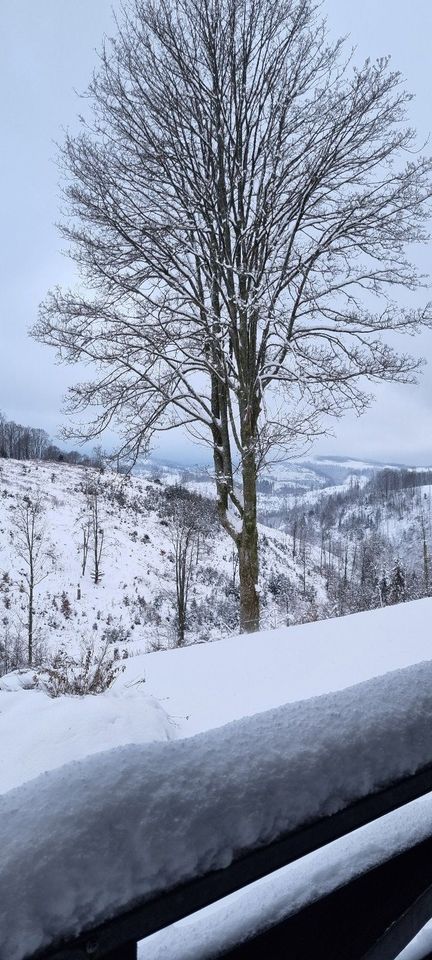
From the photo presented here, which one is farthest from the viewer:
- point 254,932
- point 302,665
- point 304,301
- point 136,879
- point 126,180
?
point 304,301

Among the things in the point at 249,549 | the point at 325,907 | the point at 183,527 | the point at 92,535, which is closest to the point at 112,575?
the point at 92,535

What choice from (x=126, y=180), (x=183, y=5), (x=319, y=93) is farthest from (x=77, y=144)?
(x=319, y=93)

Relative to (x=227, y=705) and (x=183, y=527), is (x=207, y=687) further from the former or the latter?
(x=183, y=527)

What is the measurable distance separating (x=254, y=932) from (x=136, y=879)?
271mm

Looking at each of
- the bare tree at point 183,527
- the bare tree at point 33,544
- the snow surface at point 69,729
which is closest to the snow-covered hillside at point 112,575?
the bare tree at point 33,544

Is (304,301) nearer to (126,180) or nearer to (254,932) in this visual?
(126,180)

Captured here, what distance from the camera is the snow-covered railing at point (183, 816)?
1.33ft

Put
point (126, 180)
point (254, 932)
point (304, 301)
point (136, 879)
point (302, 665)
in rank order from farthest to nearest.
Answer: point (304, 301)
point (126, 180)
point (302, 665)
point (254, 932)
point (136, 879)

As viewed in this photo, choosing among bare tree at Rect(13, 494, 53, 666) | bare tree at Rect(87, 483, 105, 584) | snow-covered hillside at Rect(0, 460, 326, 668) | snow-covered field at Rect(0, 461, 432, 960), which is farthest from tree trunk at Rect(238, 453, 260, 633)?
bare tree at Rect(13, 494, 53, 666)

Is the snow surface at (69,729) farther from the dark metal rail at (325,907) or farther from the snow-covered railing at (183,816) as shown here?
the snow-covered railing at (183,816)

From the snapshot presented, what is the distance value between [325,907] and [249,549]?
23.5 ft

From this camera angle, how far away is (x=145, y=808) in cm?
50

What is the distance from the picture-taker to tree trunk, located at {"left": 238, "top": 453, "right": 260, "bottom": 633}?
7.77 metres

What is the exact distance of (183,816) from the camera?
1.64 feet
